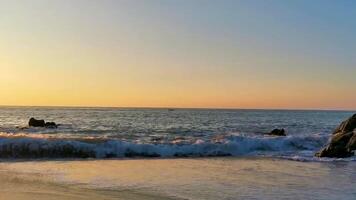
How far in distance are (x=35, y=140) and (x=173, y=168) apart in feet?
31.1

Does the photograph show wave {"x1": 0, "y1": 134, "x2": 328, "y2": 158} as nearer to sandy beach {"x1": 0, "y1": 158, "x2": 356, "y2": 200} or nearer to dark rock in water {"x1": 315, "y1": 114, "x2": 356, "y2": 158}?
dark rock in water {"x1": 315, "y1": 114, "x2": 356, "y2": 158}

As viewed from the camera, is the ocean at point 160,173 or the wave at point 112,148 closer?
the ocean at point 160,173

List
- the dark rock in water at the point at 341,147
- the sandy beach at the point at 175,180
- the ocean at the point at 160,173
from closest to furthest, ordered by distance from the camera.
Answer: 1. the sandy beach at the point at 175,180
2. the ocean at the point at 160,173
3. the dark rock in water at the point at 341,147

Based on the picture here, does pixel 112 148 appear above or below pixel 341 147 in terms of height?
below

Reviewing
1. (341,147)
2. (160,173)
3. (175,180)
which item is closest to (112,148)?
(160,173)

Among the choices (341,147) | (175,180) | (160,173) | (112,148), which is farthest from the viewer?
(112,148)

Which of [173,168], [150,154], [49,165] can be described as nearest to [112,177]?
[173,168]

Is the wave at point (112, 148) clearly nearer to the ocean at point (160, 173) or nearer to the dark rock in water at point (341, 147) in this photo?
the ocean at point (160, 173)

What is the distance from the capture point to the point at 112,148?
25.5 m

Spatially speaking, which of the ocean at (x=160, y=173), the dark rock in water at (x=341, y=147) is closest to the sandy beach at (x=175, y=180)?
the ocean at (x=160, y=173)

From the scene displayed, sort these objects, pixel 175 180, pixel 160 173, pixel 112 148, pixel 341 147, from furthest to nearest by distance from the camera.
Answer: pixel 112 148, pixel 341 147, pixel 160 173, pixel 175 180

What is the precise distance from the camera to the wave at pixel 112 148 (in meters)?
24.2

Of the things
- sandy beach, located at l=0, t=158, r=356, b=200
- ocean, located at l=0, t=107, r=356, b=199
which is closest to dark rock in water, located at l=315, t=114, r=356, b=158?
ocean, located at l=0, t=107, r=356, b=199

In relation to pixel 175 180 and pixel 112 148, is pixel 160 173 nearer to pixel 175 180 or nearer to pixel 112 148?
pixel 175 180
